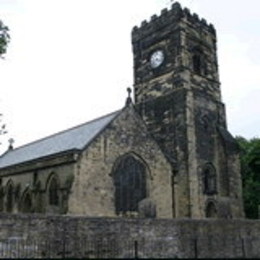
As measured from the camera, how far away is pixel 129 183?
26844mm

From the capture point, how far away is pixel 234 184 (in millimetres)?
32594

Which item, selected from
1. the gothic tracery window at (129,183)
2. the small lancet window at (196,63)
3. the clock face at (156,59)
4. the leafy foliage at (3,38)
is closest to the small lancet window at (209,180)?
the gothic tracery window at (129,183)

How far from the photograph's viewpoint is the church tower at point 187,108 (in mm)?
30453

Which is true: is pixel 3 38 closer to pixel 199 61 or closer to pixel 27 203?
pixel 27 203

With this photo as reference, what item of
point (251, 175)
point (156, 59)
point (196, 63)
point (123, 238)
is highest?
point (156, 59)

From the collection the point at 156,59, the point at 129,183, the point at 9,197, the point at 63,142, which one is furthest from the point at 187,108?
the point at 9,197

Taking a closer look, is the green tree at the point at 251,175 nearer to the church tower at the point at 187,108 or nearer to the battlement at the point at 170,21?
the church tower at the point at 187,108

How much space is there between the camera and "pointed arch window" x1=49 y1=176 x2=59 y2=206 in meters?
25.8

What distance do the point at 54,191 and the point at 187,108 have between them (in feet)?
37.2

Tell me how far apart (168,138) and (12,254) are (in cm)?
1922

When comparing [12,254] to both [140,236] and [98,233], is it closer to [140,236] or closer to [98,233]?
[98,233]

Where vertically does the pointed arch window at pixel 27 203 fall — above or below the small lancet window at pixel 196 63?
below

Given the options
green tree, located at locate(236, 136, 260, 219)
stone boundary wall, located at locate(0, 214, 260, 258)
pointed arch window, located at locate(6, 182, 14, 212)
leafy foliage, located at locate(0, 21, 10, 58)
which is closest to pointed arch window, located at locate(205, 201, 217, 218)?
→ stone boundary wall, located at locate(0, 214, 260, 258)

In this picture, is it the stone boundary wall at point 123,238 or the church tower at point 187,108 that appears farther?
the church tower at point 187,108
